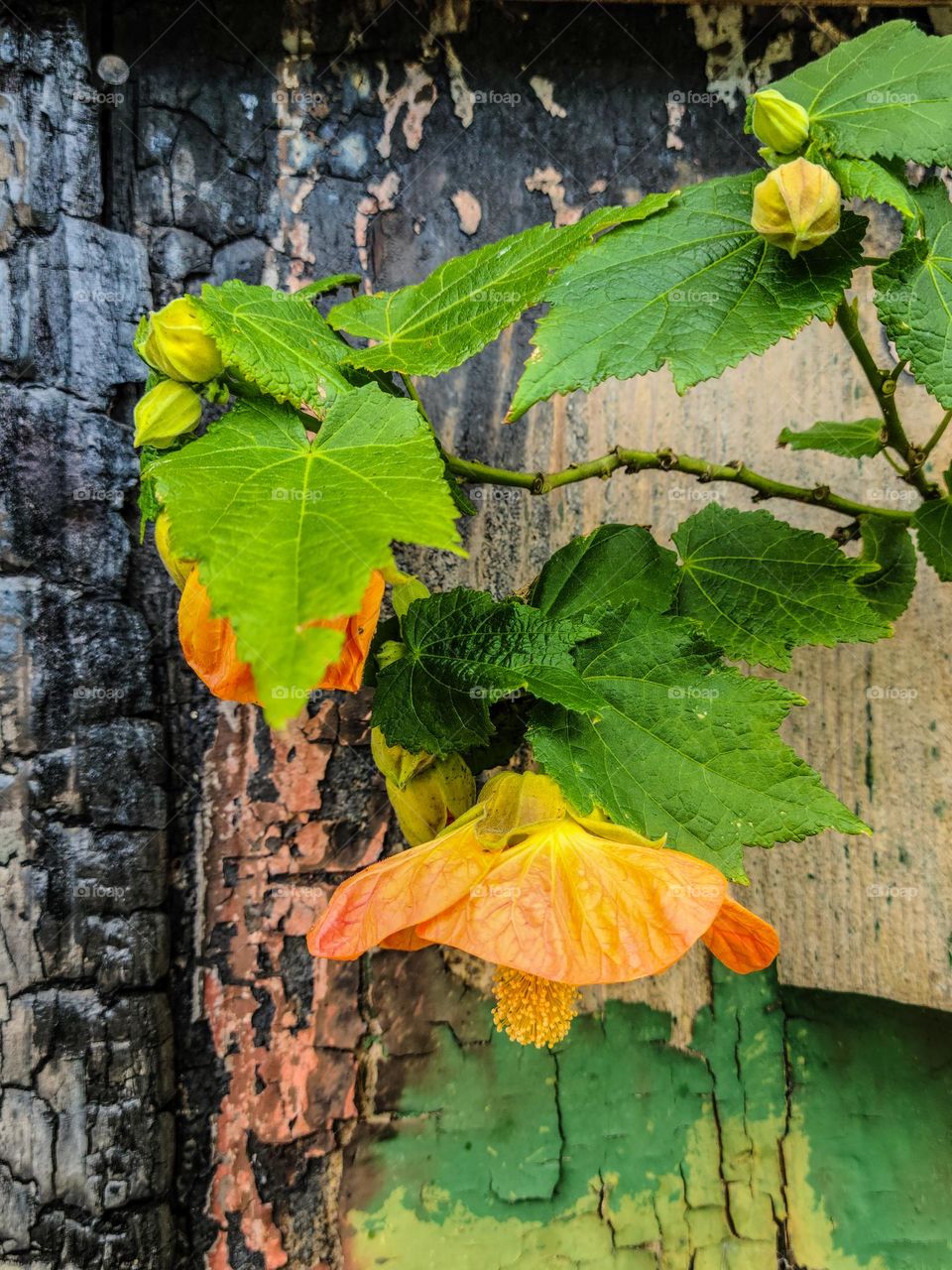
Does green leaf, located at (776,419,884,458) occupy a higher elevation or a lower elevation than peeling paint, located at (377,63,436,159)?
lower

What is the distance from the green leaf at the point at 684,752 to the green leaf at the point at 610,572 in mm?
67

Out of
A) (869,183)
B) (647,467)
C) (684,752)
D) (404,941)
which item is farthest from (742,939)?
(869,183)

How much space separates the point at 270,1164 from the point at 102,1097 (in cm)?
18

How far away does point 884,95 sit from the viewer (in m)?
0.62

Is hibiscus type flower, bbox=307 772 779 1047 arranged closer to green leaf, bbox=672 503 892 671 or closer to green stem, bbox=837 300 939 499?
green leaf, bbox=672 503 892 671

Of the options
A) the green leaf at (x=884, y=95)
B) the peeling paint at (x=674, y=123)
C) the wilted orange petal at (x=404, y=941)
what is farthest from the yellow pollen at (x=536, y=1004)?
the peeling paint at (x=674, y=123)

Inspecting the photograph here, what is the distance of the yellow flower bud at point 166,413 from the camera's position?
624 millimetres

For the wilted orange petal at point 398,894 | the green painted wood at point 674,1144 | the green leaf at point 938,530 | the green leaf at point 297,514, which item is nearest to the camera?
the green leaf at point 297,514

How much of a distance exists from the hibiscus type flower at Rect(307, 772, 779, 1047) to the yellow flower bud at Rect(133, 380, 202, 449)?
0.34 m

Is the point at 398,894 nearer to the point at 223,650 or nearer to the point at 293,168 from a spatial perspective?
the point at 223,650

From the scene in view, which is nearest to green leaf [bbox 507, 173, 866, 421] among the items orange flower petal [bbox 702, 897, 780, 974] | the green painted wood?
orange flower petal [bbox 702, 897, 780, 974]

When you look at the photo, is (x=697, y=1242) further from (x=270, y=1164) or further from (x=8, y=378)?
(x=8, y=378)

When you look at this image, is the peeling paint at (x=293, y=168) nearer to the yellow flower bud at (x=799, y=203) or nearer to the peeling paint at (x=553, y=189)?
the peeling paint at (x=553, y=189)

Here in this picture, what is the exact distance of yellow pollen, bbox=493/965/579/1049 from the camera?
0.69 m
